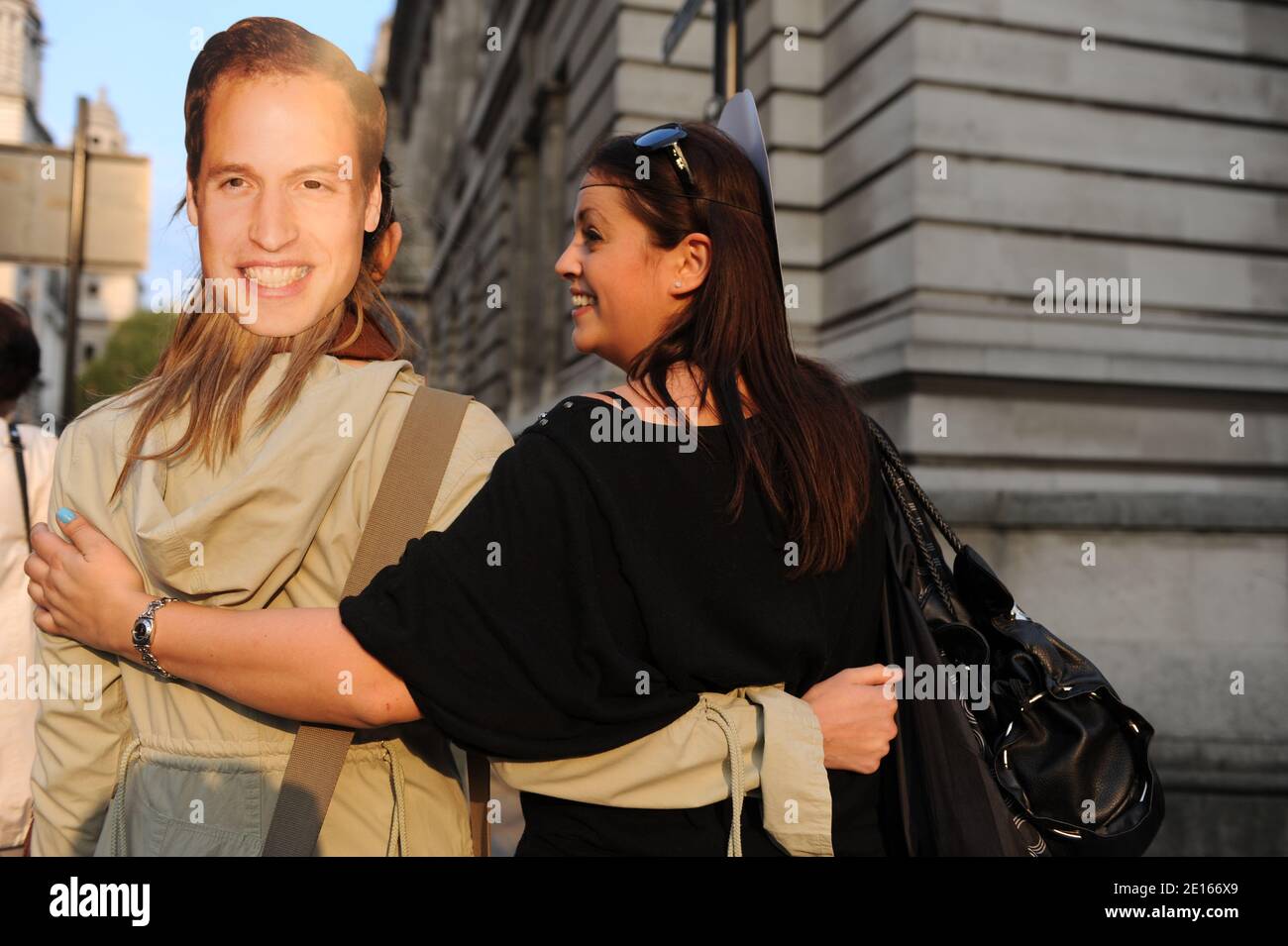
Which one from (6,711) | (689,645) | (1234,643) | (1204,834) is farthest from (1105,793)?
(1234,643)

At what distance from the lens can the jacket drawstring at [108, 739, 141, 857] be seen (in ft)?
5.28

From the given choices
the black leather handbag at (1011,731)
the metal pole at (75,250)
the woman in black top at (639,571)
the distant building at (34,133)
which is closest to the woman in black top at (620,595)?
the woman in black top at (639,571)

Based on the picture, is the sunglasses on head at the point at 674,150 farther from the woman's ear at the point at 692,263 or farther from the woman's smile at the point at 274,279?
the woman's smile at the point at 274,279

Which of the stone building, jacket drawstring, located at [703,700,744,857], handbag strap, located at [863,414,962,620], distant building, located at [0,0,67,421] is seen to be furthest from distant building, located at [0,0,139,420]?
jacket drawstring, located at [703,700,744,857]

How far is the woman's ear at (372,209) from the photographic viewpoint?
176cm

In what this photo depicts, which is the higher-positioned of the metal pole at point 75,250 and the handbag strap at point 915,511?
the metal pole at point 75,250

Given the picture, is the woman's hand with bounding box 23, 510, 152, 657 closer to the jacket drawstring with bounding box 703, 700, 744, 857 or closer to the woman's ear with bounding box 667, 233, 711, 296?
the jacket drawstring with bounding box 703, 700, 744, 857

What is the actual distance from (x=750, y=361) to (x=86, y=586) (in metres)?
1.14

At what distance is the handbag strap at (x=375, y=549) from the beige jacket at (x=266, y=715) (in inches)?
1.2

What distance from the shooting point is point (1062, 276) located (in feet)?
27.1

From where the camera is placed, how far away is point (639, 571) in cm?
151

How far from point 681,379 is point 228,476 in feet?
2.48

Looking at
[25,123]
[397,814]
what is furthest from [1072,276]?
[25,123]

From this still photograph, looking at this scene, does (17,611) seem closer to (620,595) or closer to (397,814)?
(397,814)
